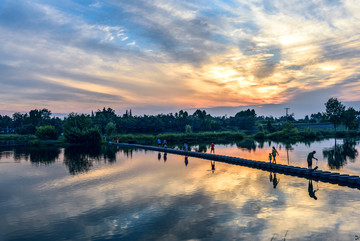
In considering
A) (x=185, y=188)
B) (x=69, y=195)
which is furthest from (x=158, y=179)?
(x=69, y=195)

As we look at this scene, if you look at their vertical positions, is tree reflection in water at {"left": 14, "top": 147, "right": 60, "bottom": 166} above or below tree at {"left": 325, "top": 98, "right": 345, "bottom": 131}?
below

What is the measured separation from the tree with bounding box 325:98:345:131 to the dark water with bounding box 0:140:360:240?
86873 mm

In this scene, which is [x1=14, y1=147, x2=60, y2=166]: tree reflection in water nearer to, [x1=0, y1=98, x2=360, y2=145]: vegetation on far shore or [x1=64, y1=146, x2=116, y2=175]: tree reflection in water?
[x1=64, y1=146, x2=116, y2=175]: tree reflection in water

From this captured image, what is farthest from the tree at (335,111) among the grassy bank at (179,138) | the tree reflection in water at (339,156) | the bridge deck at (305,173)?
the bridge deck at (305,173)

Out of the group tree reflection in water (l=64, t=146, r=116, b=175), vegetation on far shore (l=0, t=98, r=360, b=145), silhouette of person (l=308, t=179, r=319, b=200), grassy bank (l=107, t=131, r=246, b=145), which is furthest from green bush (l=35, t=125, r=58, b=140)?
silhouette of person (l=308, t=179, r=319, b=200)

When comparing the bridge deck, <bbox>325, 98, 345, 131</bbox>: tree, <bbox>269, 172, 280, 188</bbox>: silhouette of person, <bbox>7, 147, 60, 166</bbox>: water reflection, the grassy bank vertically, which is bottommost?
<bbox>7, 147, 60, 166</bbox>: water reflection

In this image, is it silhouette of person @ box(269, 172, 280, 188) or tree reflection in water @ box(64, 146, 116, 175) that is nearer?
silhouette of person @ box(269, 172, 280, 188)

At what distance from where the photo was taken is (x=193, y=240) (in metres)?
9.97

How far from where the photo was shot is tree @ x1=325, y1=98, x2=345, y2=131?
91.9m

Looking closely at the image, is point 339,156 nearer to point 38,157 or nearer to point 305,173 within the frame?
point 305,173

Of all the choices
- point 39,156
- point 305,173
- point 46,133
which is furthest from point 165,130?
point 305,173

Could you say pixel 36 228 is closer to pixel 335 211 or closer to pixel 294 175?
pixel 335 211

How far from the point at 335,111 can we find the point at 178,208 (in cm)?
9928

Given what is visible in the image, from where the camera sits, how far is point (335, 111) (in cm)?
9244
